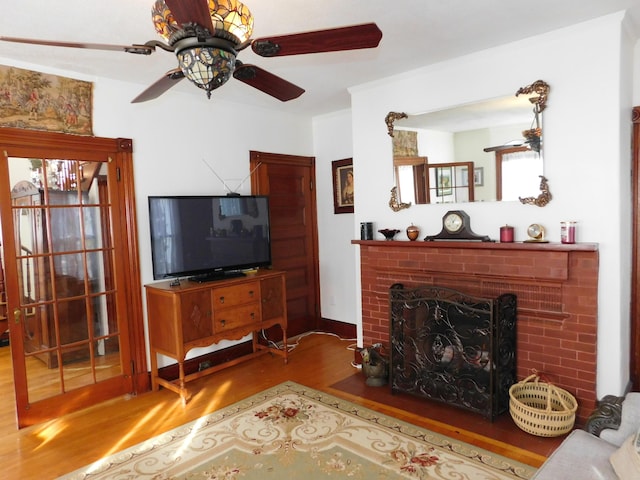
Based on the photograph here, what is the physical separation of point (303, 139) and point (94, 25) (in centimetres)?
268

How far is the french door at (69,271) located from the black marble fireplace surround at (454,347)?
82.5 inches

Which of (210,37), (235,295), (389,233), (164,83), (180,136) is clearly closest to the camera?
(210,37)

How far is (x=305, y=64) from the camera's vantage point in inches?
121

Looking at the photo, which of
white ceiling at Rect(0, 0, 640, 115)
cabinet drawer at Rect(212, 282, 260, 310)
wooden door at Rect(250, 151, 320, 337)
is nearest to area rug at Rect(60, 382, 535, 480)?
cabinet drawer at Rect(212, 282, 260, 310)

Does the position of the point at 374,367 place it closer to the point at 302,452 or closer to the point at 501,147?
the point at 302,452

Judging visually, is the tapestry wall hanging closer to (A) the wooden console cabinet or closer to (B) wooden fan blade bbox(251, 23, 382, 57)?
(A) the wooden console cabinet

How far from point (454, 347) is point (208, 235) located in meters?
2.14

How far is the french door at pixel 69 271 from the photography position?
2.92 metres

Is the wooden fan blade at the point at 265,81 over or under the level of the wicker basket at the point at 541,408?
over

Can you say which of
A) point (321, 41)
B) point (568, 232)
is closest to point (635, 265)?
point (568, 232)

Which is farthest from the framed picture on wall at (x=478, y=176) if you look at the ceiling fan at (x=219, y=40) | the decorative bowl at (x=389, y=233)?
the ceiling fan at (x=219, y=40)

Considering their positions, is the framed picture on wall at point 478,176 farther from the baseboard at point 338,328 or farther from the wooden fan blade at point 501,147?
the baseboard at point 338,328

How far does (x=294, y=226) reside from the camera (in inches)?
188

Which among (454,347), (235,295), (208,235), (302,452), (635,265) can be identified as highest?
(208,235)
